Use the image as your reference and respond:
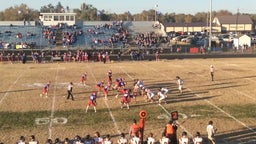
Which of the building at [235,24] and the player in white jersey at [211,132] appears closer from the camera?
the player in white jersey at [211,132]

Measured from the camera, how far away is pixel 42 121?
20.2 metres

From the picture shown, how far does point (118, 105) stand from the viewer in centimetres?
2367

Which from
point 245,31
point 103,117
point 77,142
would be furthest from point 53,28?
point 245,31

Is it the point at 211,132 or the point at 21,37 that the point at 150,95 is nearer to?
the point at 211,132

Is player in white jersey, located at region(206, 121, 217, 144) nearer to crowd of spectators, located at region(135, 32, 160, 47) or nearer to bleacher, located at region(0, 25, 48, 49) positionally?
bleacher, located at region(0, 25, 48, 49)

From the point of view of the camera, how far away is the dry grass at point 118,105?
61.2 ft

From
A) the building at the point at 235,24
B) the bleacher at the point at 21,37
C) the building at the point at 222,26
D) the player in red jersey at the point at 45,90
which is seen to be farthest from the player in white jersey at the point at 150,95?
the building at the point at 235,24

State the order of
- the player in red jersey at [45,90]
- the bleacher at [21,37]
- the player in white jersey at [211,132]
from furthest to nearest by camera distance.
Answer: the bleacher at [21,37] < the player in red jersey at [45,90] < the player in white jersey at [211,132]

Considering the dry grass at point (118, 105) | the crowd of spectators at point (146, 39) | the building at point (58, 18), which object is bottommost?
the dry grass at point (118, 105)

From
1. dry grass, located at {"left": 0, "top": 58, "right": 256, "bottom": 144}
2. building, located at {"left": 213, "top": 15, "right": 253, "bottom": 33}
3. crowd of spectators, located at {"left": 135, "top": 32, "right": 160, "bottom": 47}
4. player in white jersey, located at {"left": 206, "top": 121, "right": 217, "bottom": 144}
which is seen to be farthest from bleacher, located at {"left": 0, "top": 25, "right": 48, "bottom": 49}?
building, located at {"left": 213, "top": 15, "right": 253, "bottom": 33}

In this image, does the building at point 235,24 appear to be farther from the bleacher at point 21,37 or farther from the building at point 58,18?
the bleacher at point 21,37

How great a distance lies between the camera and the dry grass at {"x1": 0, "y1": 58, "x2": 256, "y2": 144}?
18.6 meters

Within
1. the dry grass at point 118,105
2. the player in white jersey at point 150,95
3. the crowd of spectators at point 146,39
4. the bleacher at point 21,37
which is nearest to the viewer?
the dry grass at point 118,105

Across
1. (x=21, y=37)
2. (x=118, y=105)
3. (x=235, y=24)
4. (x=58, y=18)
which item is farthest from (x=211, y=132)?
(x=235, y=24)
